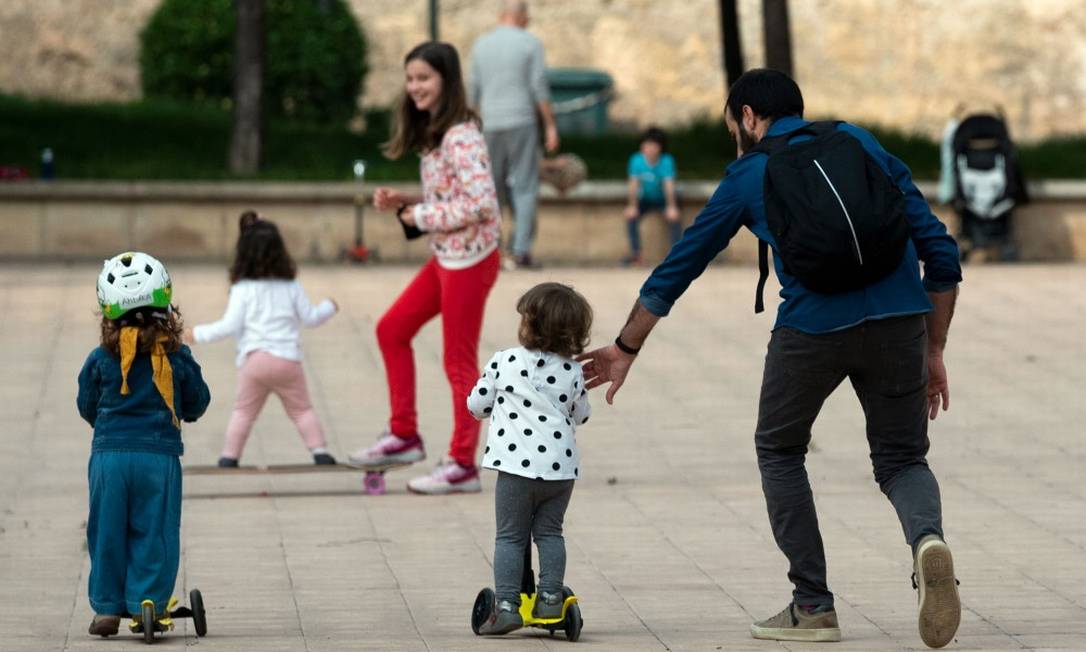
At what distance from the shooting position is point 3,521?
842 centimetres

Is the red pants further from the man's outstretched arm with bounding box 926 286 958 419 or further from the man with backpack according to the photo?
A: the man's outstretched arm with bounding box 926 286 958 419

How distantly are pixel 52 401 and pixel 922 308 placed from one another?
640 centimetres

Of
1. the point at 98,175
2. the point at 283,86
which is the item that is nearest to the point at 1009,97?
the point at 283,86

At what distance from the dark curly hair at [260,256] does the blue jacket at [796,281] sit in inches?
124

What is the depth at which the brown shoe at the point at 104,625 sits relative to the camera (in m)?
6.25

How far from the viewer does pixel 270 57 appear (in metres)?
24.0

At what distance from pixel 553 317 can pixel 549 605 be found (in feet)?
2.68

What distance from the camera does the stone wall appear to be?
28156 millimetres

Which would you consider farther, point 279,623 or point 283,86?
point 283,86

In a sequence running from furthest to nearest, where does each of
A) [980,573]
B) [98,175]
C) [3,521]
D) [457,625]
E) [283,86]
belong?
[283,86], [98,175], [3,521], [980,573], [457,625]

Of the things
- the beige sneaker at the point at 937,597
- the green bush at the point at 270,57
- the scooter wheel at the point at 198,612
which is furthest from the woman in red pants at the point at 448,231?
the green bush at the point at 270,57

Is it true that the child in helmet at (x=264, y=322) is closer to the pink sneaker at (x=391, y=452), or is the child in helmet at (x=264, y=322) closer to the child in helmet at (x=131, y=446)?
the pink sneaker at (x=391, y=452)

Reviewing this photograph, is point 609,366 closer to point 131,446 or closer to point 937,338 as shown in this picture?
point 937,338

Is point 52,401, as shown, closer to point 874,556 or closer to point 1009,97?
point 874,556
